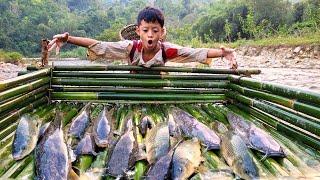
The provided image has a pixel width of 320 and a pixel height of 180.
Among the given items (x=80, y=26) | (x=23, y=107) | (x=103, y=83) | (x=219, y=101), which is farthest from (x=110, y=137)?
(x=80, y=26)

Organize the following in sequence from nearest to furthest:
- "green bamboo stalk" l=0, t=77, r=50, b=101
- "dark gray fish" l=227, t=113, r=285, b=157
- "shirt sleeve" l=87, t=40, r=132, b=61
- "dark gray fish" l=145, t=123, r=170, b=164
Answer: "dark gray fish" l=145, t=123, r=170, b=164, "dark gray fish" l=227, t=113, r=285, b=157, "green bamboo stalk" l=0, t=77, r=50, b=101, "shirt sleeve" l=87, t=40, r=132, b=61

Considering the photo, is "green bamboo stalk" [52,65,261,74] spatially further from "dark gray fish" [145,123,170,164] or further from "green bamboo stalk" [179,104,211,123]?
"dark gray fish" [145,123,170,164]

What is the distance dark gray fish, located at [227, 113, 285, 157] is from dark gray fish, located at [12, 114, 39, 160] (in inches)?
59.1

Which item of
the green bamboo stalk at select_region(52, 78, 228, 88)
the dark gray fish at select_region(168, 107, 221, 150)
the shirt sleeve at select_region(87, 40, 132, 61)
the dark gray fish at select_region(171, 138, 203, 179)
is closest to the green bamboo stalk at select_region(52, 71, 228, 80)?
the green bamboo stalk at select_region(52, 78, 228, 88)

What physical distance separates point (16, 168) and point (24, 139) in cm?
36

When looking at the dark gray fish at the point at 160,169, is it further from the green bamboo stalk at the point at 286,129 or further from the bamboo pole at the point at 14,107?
the bamboo pole at the point at 14,107

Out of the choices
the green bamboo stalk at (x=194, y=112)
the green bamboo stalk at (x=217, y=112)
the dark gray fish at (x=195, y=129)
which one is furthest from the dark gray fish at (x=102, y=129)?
the green bamboo stalk at (x=217, y=112)

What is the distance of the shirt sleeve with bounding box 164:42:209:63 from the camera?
472 cm

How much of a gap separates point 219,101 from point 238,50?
18.8 metres

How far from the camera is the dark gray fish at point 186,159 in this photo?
229cm

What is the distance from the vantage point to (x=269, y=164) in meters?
2.58

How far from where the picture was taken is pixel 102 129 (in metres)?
3.10

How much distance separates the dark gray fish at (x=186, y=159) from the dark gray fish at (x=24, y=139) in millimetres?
988

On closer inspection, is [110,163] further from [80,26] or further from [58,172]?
[80,26]
